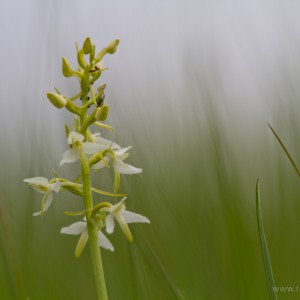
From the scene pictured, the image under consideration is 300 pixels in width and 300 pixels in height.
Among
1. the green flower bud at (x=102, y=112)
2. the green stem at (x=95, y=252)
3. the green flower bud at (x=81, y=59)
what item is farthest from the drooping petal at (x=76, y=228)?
the green flower bud at (x=81, y=59)

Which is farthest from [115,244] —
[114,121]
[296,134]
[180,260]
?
[296,134]

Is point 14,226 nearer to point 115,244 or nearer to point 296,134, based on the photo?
point 115,244

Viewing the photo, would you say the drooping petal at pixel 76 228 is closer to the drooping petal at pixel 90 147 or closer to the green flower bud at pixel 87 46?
the drooping petal at pixel 90 147

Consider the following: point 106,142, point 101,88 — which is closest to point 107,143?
point 106,142

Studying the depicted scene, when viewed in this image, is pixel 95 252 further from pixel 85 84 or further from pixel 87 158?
pixel 85 84

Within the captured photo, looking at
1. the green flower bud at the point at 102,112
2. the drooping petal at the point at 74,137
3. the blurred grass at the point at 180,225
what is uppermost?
the green flower bud at the point at 102,112

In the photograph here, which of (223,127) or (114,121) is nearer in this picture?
(223,127)

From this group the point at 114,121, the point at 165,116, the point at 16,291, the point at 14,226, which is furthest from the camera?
the point at 165,116

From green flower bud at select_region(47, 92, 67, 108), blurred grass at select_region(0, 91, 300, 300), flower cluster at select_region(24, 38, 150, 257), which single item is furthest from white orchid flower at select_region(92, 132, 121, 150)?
blurred grass at select_region(0, 91, 300, 300)
